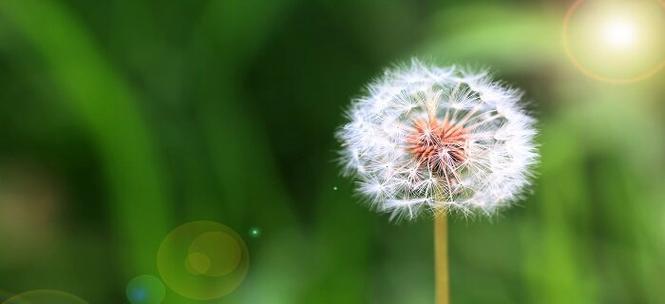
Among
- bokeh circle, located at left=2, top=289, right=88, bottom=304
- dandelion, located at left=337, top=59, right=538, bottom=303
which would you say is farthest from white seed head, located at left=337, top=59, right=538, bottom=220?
bokeh circle, located at left=2, top=289, right=88, bottom=304

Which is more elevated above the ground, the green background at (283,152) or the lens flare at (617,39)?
the lens flare at (617,39)

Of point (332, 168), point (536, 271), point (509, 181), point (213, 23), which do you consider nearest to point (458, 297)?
point (536, 271)

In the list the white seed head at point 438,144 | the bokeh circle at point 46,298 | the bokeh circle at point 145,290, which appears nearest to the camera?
the white seed head at point 438,144

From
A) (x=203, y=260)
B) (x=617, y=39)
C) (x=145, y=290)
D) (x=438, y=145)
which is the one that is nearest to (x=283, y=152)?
(x=203, y=260)

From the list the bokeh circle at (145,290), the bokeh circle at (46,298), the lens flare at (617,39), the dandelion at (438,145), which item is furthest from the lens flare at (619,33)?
the bokeh circle at (46,298)

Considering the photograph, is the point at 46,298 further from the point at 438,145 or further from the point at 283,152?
the point at 438,145

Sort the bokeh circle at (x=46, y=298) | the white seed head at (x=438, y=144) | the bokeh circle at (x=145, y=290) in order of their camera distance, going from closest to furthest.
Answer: the white seed head at (x=438, y=144)
the bokeh circle at (x=145, y=290)
the bokeh circle at (x=46, y=298)

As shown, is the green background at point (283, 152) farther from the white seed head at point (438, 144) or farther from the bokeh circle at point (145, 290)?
the white seed head at point (438, 144)
